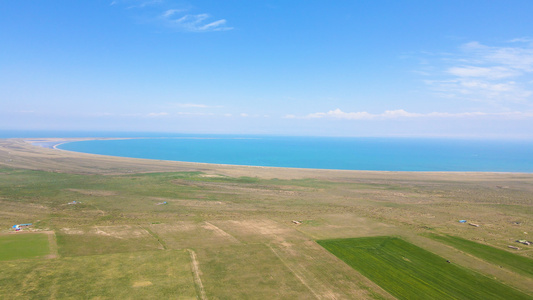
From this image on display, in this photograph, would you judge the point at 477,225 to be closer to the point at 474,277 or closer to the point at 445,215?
the point at 445,215

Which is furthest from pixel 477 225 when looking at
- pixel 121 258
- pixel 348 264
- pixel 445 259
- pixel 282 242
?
pixel 121 258

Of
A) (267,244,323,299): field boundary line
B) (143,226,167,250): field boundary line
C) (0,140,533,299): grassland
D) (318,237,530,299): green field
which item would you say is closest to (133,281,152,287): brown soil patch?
(0,140,533,299): grassland

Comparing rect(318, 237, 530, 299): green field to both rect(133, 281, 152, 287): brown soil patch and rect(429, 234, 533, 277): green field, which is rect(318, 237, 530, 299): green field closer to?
rect(429, 234, 533, 277): green field

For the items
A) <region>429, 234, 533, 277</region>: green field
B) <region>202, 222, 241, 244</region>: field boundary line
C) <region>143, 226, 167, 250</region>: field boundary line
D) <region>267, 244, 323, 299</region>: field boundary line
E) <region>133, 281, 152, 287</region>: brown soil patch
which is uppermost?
<region>429, 234, 533, 277</region>: green field

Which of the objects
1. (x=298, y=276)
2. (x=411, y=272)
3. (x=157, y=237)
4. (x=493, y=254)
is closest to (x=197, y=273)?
(x=298, y=276)

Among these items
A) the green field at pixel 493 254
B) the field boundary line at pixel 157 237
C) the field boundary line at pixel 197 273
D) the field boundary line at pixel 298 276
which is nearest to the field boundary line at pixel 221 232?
the field boundary line at pixel 298 276
